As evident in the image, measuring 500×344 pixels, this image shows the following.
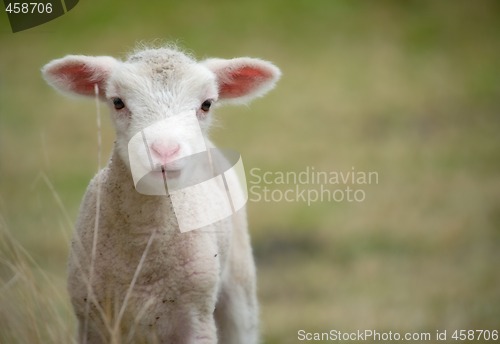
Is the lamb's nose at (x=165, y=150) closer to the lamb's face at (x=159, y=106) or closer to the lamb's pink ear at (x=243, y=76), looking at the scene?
the lamb's face at (x=159, y=106)

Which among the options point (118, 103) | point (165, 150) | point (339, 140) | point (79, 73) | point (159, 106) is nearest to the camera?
point (165, 150)

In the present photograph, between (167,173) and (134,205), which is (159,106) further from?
(134,205)

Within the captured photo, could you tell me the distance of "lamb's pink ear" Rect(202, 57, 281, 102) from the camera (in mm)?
4277

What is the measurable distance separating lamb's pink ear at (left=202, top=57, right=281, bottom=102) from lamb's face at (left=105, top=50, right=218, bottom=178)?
16 cm

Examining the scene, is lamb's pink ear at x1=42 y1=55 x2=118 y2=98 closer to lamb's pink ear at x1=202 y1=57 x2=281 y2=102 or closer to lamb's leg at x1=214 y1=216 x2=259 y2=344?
lamb's pink ear at x1=202 y1=57 x2=281 y2=102

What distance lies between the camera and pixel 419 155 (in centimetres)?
911

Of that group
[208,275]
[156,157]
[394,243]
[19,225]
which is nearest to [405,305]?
[394,243]

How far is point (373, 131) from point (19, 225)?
14.2ft

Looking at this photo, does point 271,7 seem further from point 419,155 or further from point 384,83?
point 419,155

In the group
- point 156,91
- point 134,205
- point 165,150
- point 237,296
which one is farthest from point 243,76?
point 237,296

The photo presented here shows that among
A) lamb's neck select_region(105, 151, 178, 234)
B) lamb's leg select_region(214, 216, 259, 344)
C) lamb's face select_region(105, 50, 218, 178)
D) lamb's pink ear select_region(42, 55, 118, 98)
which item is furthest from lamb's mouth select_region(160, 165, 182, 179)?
lamb's leg select_region(214, 216, 259, 344)

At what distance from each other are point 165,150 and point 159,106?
0.94ft

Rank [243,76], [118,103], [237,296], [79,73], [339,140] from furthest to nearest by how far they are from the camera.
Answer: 1. [339,140]
2. [237,296]
3. [243,76]
4. [79,73]
5. [118,103]

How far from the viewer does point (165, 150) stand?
3.63 m
